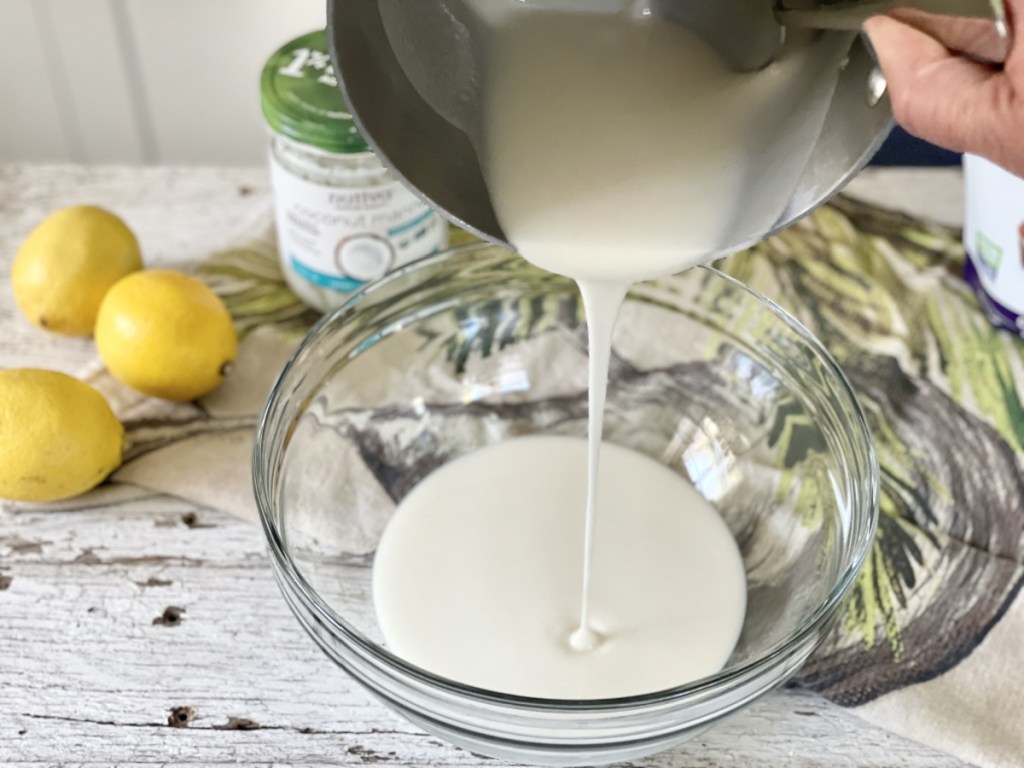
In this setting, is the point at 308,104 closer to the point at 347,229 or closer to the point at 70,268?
the point at 347,229

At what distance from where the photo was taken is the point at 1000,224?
4.67 feet

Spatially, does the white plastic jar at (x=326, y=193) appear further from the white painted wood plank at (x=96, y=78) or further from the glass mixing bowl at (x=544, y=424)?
the white painted wood plank at (x=96, y=78)

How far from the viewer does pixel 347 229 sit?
1.42 meters

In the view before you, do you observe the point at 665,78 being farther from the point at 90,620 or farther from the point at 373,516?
the point at 90,620

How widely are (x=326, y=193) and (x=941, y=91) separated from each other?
788 mm

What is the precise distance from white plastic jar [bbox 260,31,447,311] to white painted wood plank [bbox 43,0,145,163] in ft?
2.86

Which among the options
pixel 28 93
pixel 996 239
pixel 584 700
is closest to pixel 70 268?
pixel 584 700

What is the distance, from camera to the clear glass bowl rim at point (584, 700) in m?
0.89

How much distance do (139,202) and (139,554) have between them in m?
0.67

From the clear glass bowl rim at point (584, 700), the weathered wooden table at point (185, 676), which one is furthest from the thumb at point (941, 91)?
the weathered wooden table at point (185, 676)

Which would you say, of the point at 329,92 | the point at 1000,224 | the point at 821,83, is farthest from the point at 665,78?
the point at 1000,224

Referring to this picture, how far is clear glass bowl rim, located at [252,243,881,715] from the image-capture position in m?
0.89

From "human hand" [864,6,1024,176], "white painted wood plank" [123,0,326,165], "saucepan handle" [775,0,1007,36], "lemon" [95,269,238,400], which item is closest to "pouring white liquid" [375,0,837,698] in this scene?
"saucepan handle" [775,0,1007,36]

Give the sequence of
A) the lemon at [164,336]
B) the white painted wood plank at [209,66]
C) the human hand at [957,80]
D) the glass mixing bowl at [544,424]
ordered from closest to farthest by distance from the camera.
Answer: the human hand at [957,80], the glass mixing bowl at [544,424], the lemon at [164,336], the white painted wood plank at [209,66]
